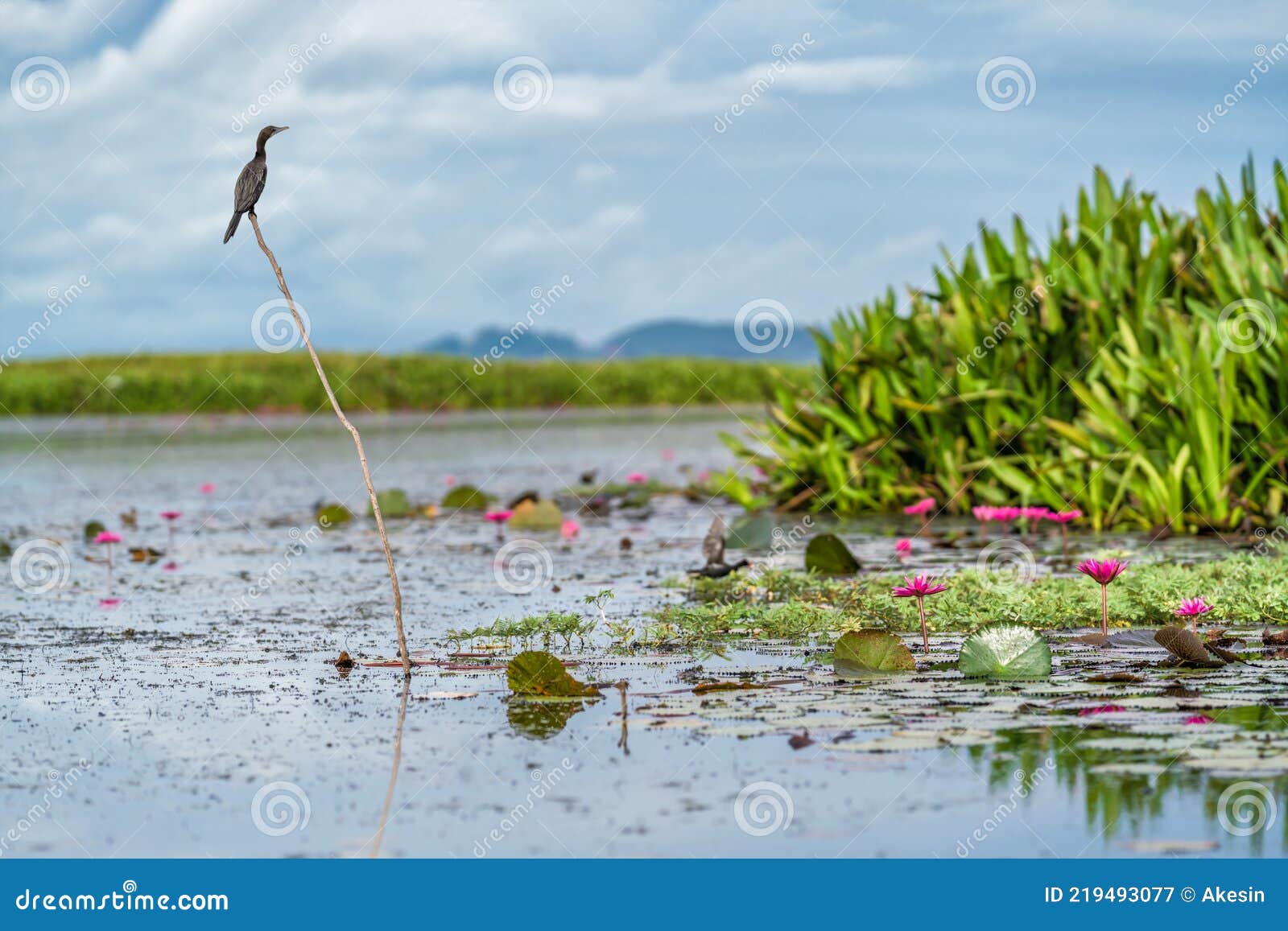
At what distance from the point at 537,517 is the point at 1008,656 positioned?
7095 millimetres

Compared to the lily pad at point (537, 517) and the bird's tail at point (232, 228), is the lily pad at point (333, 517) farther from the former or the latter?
the bird's tail at point (232, 228)

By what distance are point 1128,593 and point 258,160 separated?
4023 millimetres

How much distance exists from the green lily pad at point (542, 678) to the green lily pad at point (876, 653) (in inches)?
35.9

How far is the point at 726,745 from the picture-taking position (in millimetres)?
4004

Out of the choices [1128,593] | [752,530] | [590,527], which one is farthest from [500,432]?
[1128,593]

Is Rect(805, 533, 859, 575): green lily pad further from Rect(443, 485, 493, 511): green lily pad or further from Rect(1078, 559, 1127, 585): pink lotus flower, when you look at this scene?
Rect(443, 485, 493, 511): green lily pad

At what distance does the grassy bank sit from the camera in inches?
1486

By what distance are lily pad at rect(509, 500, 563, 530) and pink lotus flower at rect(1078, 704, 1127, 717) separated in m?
7.40

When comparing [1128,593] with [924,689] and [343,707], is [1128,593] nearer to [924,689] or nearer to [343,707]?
[924,689]

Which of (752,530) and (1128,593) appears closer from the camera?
(1128,593)

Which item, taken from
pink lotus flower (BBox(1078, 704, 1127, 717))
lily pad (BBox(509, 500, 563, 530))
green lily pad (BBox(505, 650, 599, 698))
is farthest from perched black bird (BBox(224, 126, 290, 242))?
lily pad (BBox(509, 500, 563, 530))

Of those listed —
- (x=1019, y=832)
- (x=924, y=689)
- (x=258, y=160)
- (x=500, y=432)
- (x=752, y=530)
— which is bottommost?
(x=1019, y=832)

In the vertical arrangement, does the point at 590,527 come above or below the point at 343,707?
above

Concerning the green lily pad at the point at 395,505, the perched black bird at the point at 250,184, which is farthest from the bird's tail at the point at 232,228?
the green lily pad at the point at 395,505
